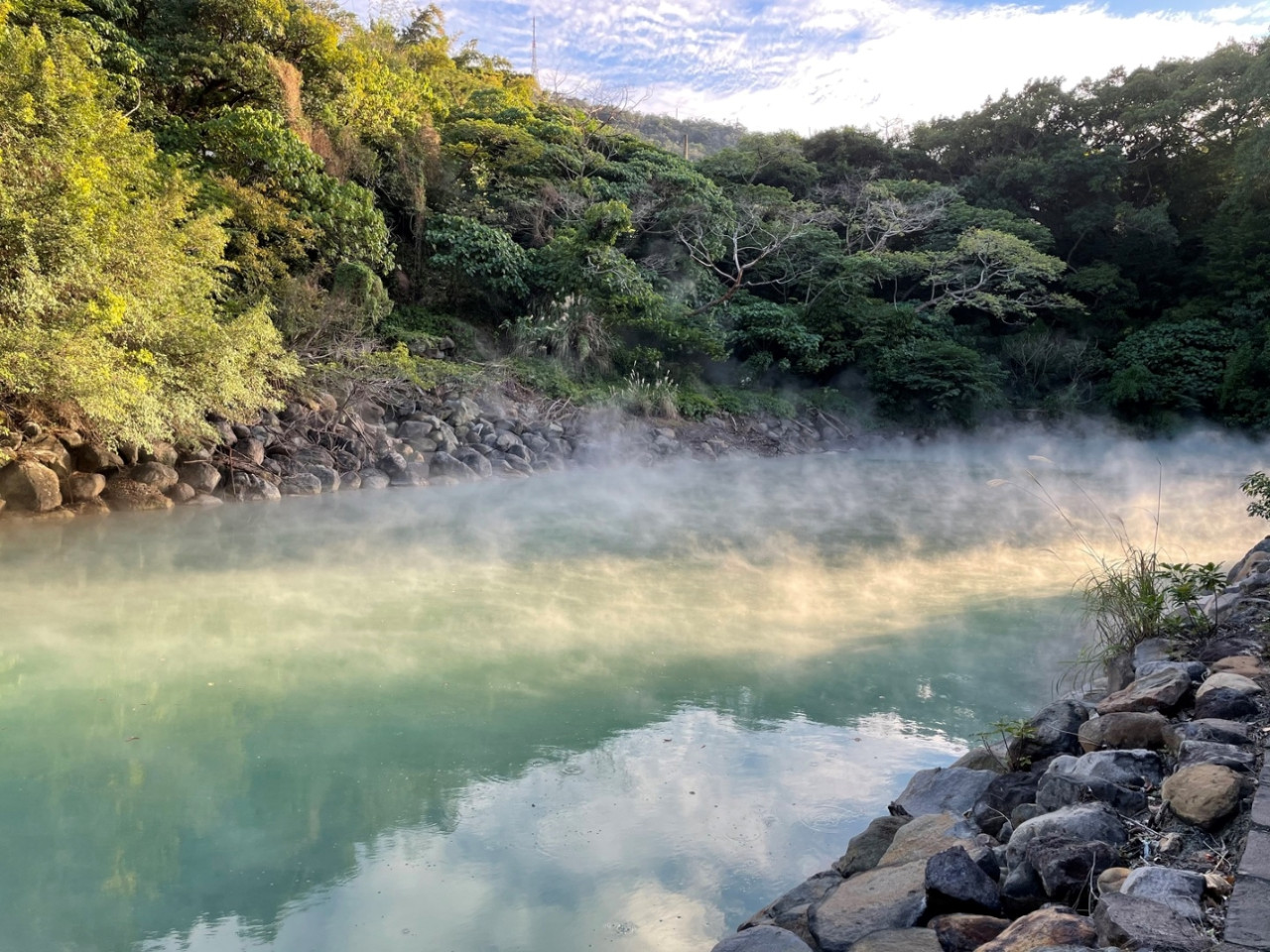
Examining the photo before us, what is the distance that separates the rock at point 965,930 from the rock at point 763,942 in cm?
30

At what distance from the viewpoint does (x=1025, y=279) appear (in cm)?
1839

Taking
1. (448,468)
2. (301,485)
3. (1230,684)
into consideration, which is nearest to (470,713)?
(1230,684)

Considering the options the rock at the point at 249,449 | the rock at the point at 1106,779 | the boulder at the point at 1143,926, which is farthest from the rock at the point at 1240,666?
the rock at the point at 249,449

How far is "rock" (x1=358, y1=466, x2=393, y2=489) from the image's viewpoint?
31.9 ft

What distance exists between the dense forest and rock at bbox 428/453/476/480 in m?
1.24

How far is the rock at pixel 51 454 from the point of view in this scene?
7.24 meters

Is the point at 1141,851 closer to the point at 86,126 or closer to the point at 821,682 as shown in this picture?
the point at 821,682

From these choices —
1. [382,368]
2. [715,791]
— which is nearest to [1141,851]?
[715,791]

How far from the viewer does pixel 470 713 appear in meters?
3.68

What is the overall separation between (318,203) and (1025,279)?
14.5 metres

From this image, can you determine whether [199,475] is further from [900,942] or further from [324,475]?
[900,942]

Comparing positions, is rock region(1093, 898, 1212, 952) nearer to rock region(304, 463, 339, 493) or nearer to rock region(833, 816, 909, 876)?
rock region(833, 816, 909, 876)

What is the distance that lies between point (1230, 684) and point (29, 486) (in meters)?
8.23

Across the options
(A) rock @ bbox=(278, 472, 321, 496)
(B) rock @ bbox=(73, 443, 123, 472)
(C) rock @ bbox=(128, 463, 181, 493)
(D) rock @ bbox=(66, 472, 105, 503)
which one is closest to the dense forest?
(C) rock @ bbox=(128, 463, 181, 493)
